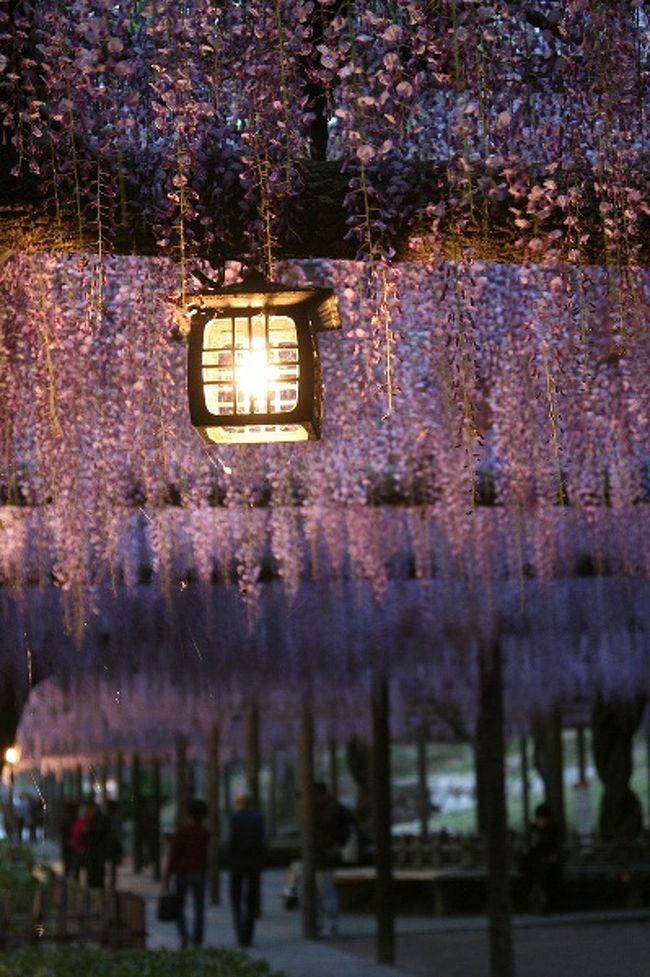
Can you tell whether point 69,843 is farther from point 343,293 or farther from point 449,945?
point 343,293

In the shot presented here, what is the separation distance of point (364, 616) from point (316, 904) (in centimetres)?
265

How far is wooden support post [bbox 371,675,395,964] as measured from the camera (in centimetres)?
1064

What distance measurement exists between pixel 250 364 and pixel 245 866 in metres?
8.73

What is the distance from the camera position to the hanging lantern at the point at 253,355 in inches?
129

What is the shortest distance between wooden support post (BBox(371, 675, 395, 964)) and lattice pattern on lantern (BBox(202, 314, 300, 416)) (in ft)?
25.7

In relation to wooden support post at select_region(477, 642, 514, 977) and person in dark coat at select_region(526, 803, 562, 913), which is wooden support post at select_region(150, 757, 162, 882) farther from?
wooden support post at select_region(477, 642, 514, 977)

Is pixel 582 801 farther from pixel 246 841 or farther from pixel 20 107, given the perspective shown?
pixel 20 107

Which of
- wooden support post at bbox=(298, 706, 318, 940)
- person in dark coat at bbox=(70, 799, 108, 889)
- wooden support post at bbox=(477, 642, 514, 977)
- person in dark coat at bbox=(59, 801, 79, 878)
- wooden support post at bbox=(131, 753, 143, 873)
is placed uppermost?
wooden support post at bbox=(477, 642, 514, 977)

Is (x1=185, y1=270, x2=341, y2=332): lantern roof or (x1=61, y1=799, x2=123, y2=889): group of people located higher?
(x1=185, y1=270, x2=341, y2=332): lantern roof

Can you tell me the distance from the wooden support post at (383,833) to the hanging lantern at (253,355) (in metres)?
7.85

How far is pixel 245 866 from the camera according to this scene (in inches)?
456

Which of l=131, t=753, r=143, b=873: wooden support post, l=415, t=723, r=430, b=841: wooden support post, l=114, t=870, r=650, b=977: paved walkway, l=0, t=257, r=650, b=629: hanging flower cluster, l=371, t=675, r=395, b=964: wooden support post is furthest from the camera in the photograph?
→ l=131, t=753, r=143, b=873: wooden support post

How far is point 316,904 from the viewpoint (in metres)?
12.6

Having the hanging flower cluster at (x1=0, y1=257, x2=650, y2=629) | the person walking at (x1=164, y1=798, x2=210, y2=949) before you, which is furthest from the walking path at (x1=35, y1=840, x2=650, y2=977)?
the hanging flower cluster at (x1=0, y1=257, x2=650, y2=629)
